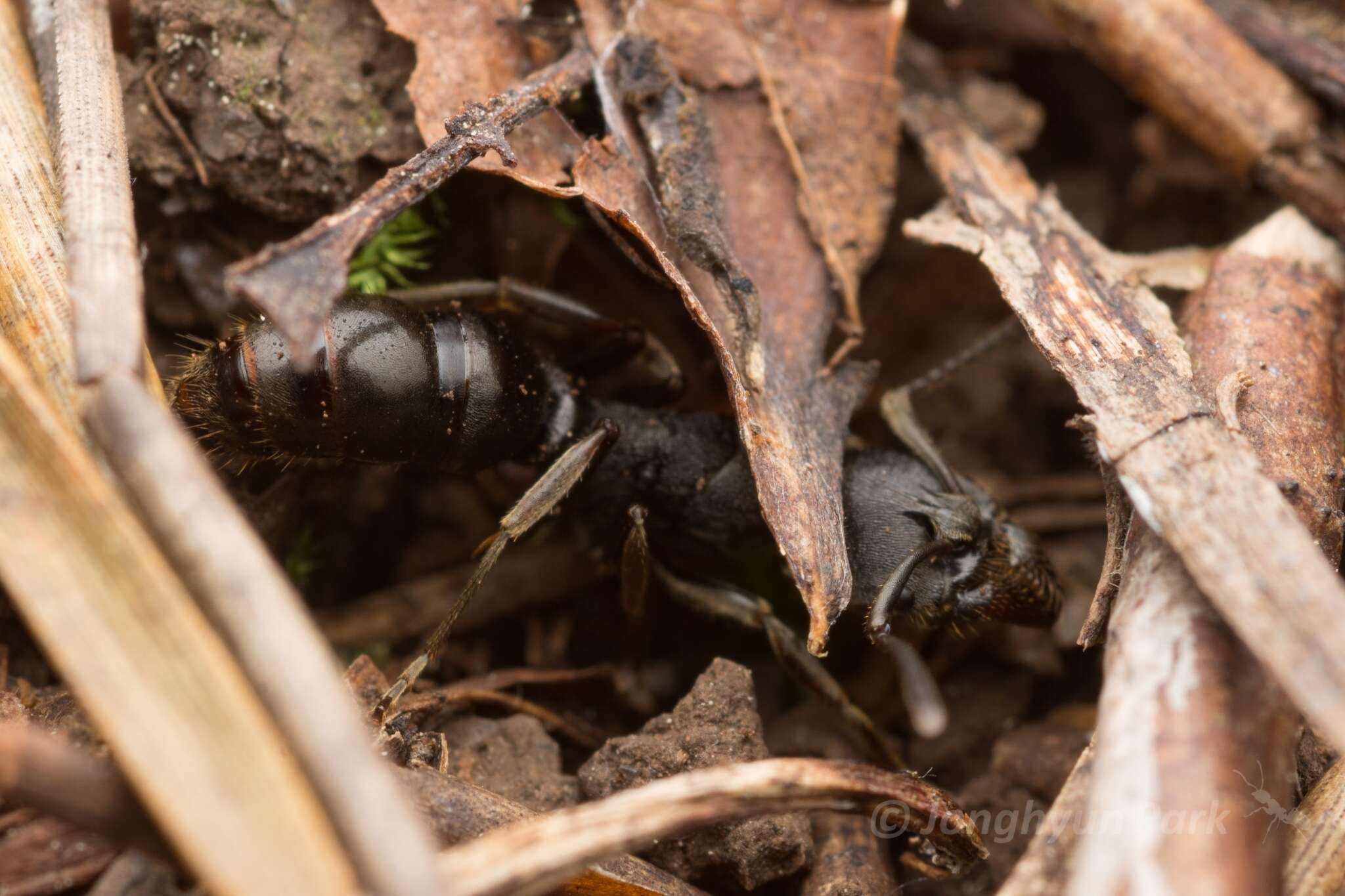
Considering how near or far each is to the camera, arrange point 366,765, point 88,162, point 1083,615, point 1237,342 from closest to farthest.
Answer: point 366,765
point 88,162
point 1237,342
point 1083,615

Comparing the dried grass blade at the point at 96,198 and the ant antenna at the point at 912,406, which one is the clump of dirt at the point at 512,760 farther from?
the ant antenna at the point at 912,406

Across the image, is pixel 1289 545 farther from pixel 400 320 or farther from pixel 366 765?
pixel 400 320

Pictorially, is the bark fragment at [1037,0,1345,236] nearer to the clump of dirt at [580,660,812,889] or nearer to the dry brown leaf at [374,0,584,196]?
the dry brown leaf at [374,0,584,196]

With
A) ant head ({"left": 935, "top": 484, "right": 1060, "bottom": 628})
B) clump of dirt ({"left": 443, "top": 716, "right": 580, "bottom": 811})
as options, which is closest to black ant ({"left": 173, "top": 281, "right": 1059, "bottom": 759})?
ant head ({"left": 935, "top": 484, "right": 1060, "bottom": 628})

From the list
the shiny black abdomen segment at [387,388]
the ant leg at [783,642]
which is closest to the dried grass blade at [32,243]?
the shiny black abdomen segment at [387,388]

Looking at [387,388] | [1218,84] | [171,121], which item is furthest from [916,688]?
[171,121]

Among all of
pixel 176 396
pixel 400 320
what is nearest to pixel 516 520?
pixel 400 320

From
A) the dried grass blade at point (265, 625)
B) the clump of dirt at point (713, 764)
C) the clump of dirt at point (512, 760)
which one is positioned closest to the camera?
the dried grass blade at point (265, 625)

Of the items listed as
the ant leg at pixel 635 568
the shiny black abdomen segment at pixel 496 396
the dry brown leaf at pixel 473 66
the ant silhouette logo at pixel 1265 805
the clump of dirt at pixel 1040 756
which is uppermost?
the dry brown leaf at pixel 473 66
